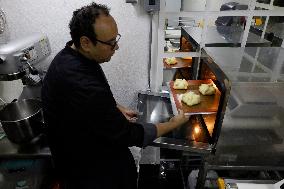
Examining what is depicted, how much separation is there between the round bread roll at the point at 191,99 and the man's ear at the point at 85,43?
0.62 m

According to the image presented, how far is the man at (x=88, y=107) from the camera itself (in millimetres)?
1000

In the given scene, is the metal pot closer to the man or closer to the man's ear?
the man

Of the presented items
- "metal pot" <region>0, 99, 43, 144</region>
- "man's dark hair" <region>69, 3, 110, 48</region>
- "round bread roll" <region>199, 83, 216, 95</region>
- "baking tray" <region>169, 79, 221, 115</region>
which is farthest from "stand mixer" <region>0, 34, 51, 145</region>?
"round bread roll" <region>199, 83, 216, 95</region>

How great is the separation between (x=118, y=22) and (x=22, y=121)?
2.80 ft

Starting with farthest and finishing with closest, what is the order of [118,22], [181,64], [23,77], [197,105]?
[181,64]
[118,22]
[23,77]
[197,105]

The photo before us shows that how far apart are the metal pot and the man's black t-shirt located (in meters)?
0.20

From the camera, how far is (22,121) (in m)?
1.33

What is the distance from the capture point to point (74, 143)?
1185mm

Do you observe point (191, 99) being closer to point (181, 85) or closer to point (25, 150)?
point (181, 85)

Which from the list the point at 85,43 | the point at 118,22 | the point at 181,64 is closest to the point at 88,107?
the point at 85,43

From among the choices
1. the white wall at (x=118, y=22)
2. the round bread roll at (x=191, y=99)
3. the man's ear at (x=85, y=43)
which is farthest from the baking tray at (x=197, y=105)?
the man's ear at (x=85, y=43)

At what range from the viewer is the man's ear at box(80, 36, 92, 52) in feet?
3.28

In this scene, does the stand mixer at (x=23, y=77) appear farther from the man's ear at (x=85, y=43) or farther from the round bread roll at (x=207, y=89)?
the round bread roll at (x=207, y=89)

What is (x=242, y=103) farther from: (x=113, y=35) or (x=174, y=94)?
(x=113, y=35)
